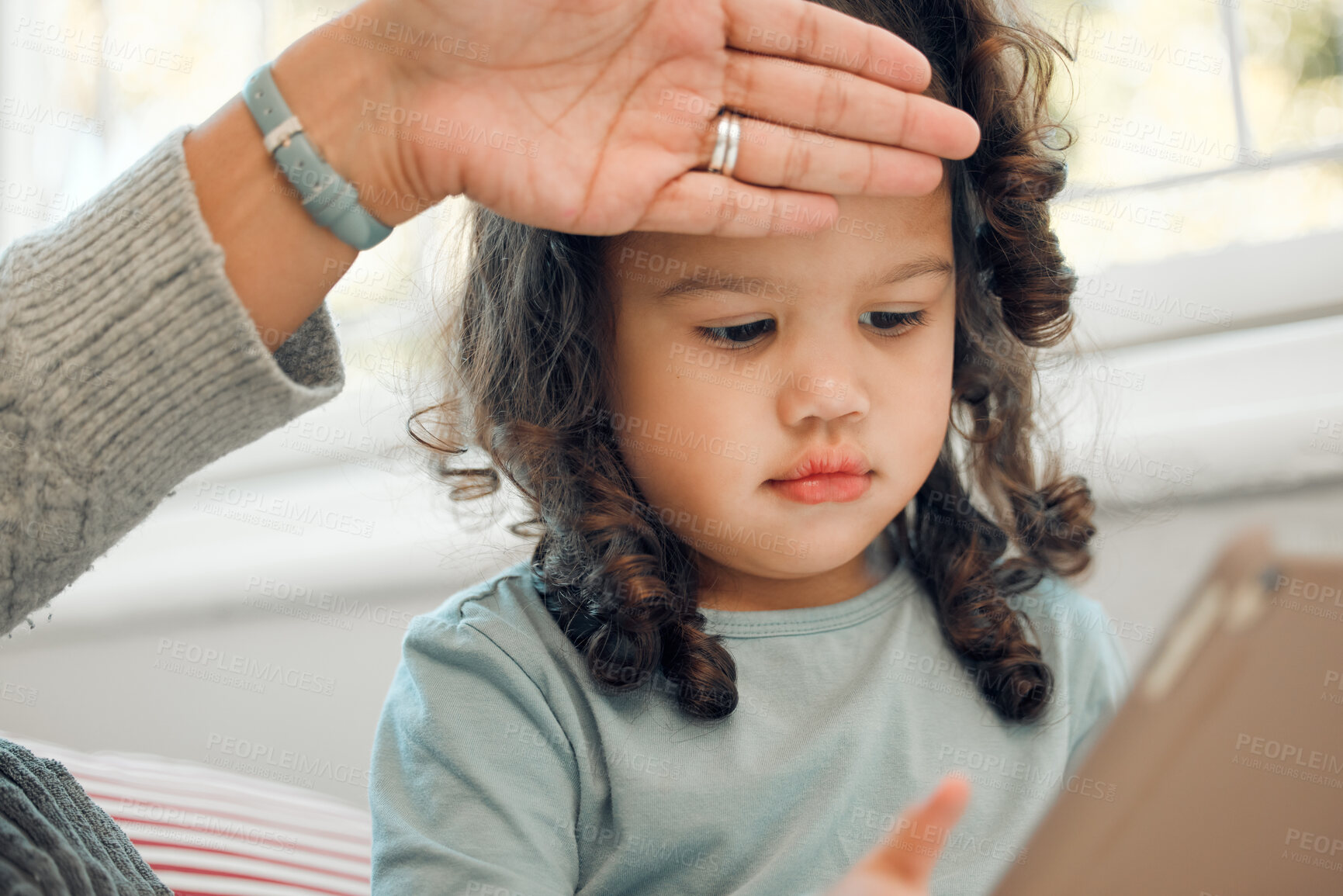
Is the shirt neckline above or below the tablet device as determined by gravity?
below

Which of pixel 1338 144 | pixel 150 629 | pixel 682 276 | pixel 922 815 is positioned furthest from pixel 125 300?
pixel 1338 144

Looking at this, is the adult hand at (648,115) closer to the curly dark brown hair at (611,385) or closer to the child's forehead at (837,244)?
the child's forehead at (837,244)

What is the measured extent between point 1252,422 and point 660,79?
100 centimetres

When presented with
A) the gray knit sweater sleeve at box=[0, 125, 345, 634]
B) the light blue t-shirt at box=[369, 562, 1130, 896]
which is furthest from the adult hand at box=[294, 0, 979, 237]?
→ the light blue t-shirt at box=[369, 562, 1130, 896]

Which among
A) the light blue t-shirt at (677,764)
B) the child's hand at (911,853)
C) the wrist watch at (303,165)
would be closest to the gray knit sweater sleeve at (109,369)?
the wrist watch at (303,165)

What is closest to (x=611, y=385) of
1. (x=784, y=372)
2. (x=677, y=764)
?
(x=784, y=372)

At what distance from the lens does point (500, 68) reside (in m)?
0.76

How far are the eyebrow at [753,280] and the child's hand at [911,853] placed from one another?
17.8 inches

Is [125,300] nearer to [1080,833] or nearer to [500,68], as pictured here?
[500,68]

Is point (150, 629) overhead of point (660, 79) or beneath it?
beneath

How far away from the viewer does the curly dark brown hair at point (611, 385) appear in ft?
3.04

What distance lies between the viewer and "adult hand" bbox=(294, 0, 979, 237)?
0.74m

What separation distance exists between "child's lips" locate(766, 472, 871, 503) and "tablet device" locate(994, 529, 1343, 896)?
1.39 feet

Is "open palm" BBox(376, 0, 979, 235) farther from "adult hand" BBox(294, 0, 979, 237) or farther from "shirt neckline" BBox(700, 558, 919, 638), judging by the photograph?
"shirt neckline" BBox(700, 558, 919, 638)
